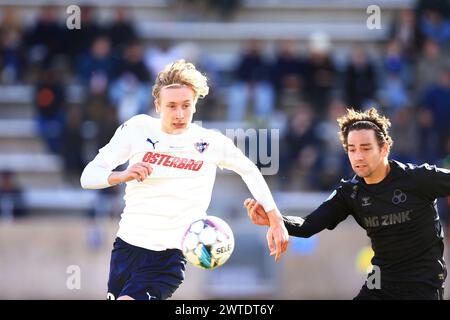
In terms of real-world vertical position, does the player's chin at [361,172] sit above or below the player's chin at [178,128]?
below

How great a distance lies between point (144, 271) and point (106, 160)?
0.85 metres

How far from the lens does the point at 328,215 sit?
7.45 metres

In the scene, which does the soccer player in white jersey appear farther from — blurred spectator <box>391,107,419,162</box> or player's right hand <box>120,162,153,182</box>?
blurred spectator <box>391,107,419,162</box>

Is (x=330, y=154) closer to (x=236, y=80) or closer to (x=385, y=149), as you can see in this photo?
(x=236, y=80)

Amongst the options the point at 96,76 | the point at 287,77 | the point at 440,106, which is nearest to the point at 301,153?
the point at 287,77

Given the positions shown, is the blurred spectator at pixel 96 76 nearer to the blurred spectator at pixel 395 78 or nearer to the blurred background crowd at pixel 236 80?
the blurred background crowd at pixel 236 80

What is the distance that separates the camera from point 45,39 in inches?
671

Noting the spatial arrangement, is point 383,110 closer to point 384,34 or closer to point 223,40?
point 384,34

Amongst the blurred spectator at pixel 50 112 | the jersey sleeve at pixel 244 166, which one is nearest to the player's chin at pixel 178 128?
the jersey sleeve at pixel 244 166

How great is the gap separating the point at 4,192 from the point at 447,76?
710cm

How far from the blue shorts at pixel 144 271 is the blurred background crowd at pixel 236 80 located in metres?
7.45

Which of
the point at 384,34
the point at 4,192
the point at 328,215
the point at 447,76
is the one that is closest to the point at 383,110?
the point at 447,76

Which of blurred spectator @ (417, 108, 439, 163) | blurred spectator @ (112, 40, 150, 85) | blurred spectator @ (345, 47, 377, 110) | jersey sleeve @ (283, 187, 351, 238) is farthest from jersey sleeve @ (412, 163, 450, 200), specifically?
blurred spectator @ (112, 40, 150, 85)

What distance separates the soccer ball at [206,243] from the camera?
7.12 m
